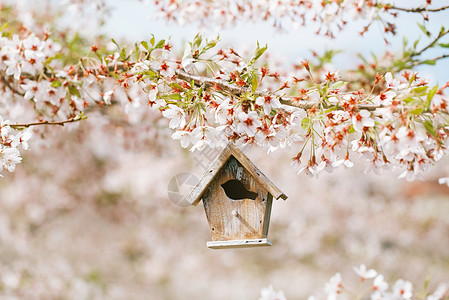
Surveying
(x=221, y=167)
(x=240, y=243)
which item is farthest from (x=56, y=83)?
(x=240, y=243)

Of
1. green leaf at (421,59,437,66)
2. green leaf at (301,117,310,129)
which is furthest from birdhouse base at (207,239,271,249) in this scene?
green leaf at (421,59,437,66)

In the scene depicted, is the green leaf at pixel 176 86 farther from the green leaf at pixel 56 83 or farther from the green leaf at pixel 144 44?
the green leaf at pixel 56 83

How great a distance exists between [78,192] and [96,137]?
216cm

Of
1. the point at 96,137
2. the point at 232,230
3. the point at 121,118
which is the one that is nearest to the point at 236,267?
the point at 96,137

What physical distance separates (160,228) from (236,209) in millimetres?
8143

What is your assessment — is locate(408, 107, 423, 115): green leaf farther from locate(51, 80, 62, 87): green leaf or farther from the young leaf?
locate(51, 80, 62, 87): green leaf

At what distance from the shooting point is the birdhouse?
213cm

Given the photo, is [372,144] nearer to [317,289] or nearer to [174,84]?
[174,84]

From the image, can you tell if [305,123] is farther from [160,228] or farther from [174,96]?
[160,228]

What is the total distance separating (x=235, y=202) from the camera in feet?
7.29

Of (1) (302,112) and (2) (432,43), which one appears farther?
(2) (432,43)

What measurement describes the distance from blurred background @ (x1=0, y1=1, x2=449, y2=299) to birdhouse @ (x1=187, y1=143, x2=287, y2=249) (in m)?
3.81

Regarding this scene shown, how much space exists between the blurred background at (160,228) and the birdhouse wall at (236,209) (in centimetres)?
381

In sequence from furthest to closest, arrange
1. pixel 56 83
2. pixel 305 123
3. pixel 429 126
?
pixel 56 83
pixel 305 123
pixel 429 126
